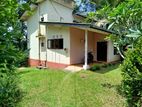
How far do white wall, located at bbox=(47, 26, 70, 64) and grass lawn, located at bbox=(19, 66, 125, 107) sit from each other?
11.3 ft

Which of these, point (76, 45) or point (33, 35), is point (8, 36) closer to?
point (76, 45)

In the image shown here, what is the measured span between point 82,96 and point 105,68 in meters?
8.68

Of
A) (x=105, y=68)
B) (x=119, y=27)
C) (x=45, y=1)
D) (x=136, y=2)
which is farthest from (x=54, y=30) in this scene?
(x=136, y=2)

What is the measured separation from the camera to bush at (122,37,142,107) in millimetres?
7120

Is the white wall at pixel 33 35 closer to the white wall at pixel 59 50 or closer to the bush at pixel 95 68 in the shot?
the white wall at pixel 59 50

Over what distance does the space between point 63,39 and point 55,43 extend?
1.31 meters

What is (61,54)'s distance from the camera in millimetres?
22031

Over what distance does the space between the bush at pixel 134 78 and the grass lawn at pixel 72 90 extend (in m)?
2.69

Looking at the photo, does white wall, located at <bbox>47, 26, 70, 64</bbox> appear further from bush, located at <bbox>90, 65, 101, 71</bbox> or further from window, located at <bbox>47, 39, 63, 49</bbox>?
bush, located at <bbox>90, 65, 101, 71</bbox>

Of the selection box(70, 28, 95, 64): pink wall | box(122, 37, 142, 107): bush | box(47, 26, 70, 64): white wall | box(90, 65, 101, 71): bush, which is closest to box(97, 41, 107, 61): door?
box(70, 28, 95, 64): pink wall

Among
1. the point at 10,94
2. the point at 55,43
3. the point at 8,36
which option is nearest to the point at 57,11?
the point at 55,43

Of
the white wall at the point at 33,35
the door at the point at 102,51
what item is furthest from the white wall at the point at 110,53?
the white wall at the point at 33,35

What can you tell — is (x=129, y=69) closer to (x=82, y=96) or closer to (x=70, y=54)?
(x=82, y=96)

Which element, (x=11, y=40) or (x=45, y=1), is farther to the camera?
(x=45, y=1)
